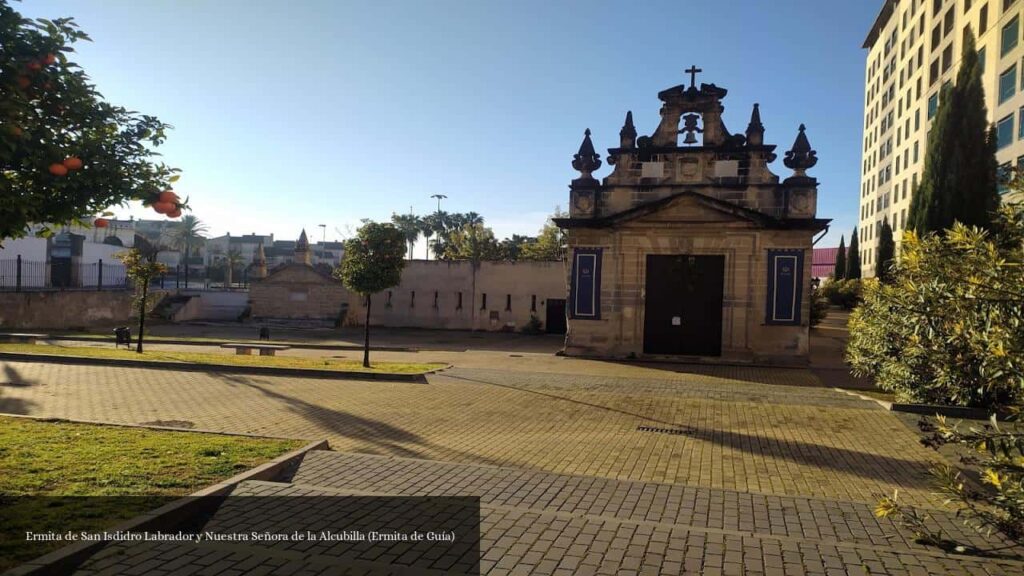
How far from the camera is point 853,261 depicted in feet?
182

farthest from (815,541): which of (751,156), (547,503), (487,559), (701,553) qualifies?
(751,156)

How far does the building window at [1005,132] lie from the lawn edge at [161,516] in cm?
3705

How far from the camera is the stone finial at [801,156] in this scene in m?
19.0

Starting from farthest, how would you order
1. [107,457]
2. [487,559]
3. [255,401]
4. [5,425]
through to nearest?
[255,401]
[5,425]
[107,457]
[487,559]

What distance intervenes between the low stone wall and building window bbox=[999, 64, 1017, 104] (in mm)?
48069

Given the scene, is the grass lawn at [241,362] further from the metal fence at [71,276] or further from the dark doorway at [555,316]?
the dark doorway at [555,316]

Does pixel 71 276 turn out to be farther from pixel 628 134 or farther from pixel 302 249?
pixel 628 134

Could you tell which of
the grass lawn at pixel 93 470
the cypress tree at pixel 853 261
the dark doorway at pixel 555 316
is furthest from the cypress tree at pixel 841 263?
the grass lawn at pixel 93 470

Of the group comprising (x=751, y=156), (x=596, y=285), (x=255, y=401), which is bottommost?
(x=255, y=401)

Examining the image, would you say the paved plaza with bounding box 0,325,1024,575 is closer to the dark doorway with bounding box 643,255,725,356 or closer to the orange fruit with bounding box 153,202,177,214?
the orange fruit with bounding box 153,202,177,214

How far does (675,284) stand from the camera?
65.9 ft

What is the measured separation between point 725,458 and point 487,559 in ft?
14.7

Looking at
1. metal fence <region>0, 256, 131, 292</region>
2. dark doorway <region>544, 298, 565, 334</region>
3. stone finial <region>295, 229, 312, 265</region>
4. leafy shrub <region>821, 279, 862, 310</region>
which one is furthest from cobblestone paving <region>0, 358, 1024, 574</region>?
leafy shrub <region>821, 279, 862, 310</region>

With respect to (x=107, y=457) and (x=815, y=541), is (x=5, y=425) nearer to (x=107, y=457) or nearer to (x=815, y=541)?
(x=107, y=457)
